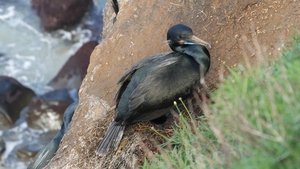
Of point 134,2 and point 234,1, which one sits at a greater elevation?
point 134,2

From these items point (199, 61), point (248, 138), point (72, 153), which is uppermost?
point (248, 138)

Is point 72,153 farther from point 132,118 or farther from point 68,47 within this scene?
point 68,47

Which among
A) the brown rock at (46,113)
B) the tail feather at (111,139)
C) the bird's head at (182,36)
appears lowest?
the brown rock at (46,113)

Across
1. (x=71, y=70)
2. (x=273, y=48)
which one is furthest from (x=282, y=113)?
(x=71, y=70)

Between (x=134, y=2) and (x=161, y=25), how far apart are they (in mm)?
698

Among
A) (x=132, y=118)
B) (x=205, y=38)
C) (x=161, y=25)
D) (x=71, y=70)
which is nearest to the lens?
(x=132, y=118)

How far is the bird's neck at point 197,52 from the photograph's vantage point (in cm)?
409

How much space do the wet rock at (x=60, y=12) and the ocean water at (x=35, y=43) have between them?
20cm

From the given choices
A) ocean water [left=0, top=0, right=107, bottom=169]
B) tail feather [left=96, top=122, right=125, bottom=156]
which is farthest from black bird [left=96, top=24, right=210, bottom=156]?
ocean water [left=0, top=0, right=107, bottom=169]

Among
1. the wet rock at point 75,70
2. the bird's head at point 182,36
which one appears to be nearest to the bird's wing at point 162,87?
the bird's head at point 182,36

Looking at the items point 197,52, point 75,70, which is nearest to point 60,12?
point 75,70

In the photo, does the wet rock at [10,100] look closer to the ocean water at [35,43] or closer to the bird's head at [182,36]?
the ocean water at [35,43]

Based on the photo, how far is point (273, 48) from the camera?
4258 millimetres

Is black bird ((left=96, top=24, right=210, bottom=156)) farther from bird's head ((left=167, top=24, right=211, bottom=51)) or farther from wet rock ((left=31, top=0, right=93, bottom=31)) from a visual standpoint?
wet rock ((left=31, top=0, right=93, bottom=31))
